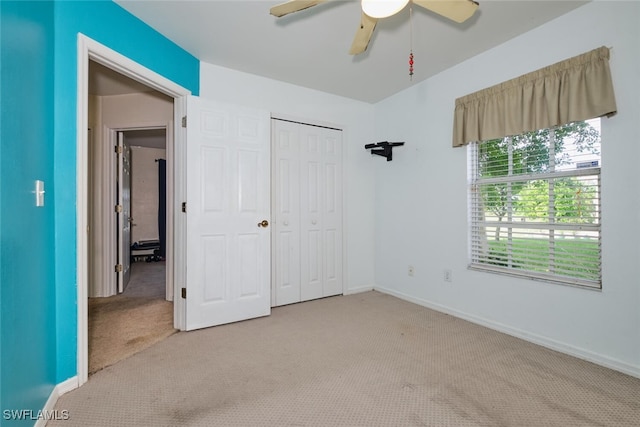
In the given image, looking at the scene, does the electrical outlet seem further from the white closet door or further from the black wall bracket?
the white closet door

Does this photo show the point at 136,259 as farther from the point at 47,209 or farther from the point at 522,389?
the point at 522,389

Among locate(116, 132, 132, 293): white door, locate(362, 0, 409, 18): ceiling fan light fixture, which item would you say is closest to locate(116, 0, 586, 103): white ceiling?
locate(362, 0, 409, 18): ceiling fan light fixture

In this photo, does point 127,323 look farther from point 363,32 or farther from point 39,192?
point 363,32

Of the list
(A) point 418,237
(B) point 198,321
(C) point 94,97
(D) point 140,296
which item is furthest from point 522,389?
(C) point 94,97

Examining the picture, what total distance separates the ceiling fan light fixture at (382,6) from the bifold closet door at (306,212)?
2.06 meters

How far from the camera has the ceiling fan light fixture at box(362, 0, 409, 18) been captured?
4.48ft

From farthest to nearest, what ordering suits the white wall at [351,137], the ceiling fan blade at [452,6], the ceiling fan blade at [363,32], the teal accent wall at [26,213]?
the white wall at [351,137]
the ceiling fan blade at [363,32]
the ceiling fan blade at [452,6]
the teal accent wall at [26,213]

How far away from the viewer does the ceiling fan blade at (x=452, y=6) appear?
1486mm

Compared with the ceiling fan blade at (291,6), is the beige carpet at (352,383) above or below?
below

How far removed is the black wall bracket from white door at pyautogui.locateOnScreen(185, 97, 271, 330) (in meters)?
1.34

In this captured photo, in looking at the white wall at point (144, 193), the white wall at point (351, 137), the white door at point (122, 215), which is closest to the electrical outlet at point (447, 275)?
the white wall at point (351, 137)

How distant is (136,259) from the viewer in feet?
20.4

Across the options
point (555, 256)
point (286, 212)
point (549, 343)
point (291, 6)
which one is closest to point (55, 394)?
point (286, 212)

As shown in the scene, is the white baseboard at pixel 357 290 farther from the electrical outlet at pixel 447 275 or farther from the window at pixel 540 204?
the window at pixel 540 204
